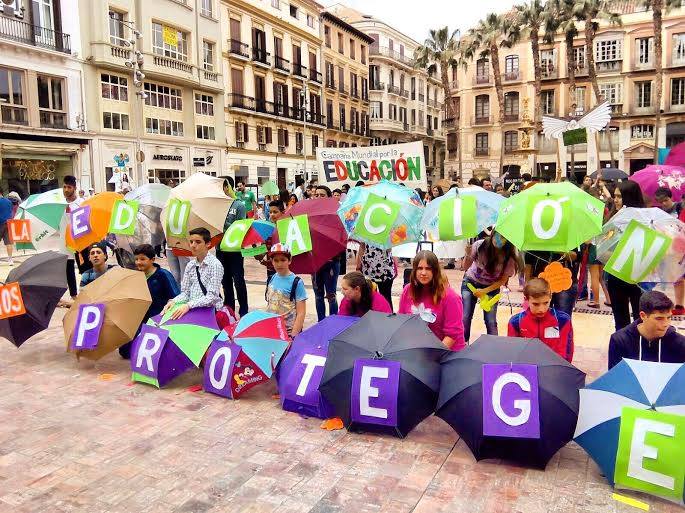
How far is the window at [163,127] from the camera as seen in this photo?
30047mm

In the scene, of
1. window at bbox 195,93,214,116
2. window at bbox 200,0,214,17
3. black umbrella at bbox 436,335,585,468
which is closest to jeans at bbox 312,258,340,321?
black umbrella at bbox 436,335,585,468

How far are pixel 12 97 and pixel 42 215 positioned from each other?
62.3 ft

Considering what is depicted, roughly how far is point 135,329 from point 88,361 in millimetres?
993

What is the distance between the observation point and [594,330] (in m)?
7.31

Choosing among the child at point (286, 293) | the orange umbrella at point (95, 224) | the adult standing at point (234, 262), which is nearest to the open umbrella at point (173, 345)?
the child at point (286, 293)

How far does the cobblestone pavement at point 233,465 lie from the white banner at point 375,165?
677 centimetres

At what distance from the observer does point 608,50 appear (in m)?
43.8

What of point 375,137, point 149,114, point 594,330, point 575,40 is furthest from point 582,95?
point 594,330

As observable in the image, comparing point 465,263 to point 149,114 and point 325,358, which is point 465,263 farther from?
point 149,114

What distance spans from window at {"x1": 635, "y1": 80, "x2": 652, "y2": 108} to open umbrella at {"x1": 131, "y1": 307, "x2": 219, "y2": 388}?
148ft

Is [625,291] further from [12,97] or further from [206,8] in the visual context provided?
[206,8]

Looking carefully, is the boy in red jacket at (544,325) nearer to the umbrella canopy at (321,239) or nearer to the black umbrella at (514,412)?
the black umbrella at (514,412)

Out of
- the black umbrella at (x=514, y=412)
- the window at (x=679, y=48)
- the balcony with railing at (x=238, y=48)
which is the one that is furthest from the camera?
the window at (x=679, y=48)

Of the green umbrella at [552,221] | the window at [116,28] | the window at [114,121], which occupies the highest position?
the window at [116,28]
